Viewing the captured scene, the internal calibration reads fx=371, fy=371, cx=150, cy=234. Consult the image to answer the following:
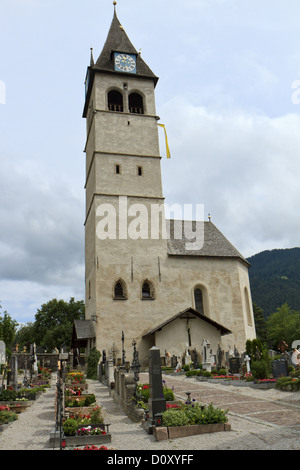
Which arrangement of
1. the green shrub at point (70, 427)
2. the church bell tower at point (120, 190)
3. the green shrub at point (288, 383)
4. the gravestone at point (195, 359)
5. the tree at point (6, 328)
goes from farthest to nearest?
the tree at point (6, 328)
the church bell tower at point (120, 190)
the gravestone at point (195, 359)
the green shrub at point (288, 383)
the green shrub at point (70, 427)

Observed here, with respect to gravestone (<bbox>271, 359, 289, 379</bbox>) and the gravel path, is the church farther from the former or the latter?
the gravel path

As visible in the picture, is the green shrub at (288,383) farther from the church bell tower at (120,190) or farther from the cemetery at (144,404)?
the church bell tower at (120,190)

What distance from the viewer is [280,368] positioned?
729 inches

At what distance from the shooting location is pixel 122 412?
516 inches

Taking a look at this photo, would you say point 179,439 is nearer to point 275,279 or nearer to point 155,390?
point 155,390

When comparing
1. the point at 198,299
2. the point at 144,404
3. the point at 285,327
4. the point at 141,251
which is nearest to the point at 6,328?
the point at 141,251

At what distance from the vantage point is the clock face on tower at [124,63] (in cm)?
3772

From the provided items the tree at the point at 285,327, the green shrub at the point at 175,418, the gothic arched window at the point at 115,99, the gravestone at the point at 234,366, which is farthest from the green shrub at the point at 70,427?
the tree at the point at 285,327

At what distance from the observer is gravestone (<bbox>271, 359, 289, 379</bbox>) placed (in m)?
18.3

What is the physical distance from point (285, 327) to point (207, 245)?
3613 centimetres

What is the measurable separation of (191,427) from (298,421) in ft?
10.2

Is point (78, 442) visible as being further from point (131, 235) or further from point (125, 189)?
point (125, 189)

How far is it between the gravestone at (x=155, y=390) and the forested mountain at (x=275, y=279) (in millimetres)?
→ 92922
